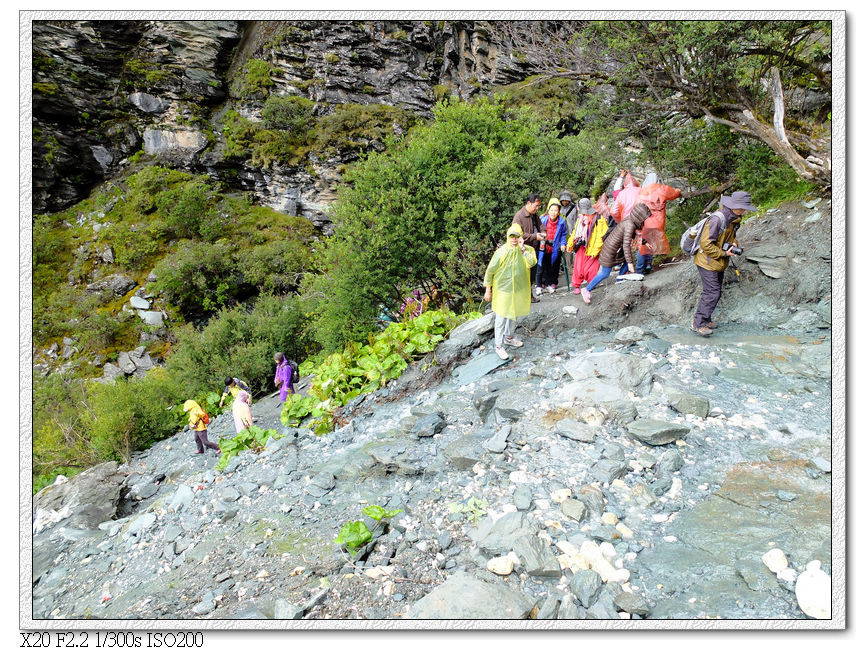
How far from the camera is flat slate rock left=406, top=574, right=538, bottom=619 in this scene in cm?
277

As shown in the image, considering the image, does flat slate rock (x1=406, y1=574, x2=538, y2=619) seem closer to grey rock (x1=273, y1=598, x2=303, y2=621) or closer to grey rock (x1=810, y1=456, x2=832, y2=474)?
grey rock (x1=273, y1=598, x2=303, y2=621)

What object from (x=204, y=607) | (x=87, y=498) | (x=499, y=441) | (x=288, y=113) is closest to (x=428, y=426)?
(x=499, y=441)

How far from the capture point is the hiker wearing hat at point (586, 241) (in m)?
7.46

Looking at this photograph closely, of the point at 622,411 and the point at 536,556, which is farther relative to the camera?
the point at 622,411

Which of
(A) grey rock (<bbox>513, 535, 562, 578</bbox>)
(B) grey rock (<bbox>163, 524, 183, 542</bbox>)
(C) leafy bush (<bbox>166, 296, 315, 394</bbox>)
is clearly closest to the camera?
(A) grey rock (<bbox>513, 535, 562, 578</bbox>)

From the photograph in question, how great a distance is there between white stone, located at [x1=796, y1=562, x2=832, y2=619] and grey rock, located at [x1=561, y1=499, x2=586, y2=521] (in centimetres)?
135

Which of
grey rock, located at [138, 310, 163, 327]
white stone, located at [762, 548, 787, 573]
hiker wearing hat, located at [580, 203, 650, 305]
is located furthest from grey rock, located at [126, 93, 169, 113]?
white stone, located at [762, 548, 787, 573]

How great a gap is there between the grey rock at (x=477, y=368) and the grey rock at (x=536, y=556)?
3188 millimetres

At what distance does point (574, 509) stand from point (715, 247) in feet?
13.8

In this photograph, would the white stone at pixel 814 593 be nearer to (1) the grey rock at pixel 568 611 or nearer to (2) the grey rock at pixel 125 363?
(1) the grey rock at pixel 568 611

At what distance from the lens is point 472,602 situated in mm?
2777

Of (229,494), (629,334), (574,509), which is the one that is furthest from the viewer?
(629,334)

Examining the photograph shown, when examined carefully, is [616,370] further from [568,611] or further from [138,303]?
[138,303]

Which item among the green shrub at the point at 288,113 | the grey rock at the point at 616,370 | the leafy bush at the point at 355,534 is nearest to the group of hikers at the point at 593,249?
the grey rock at the point at 616,370
